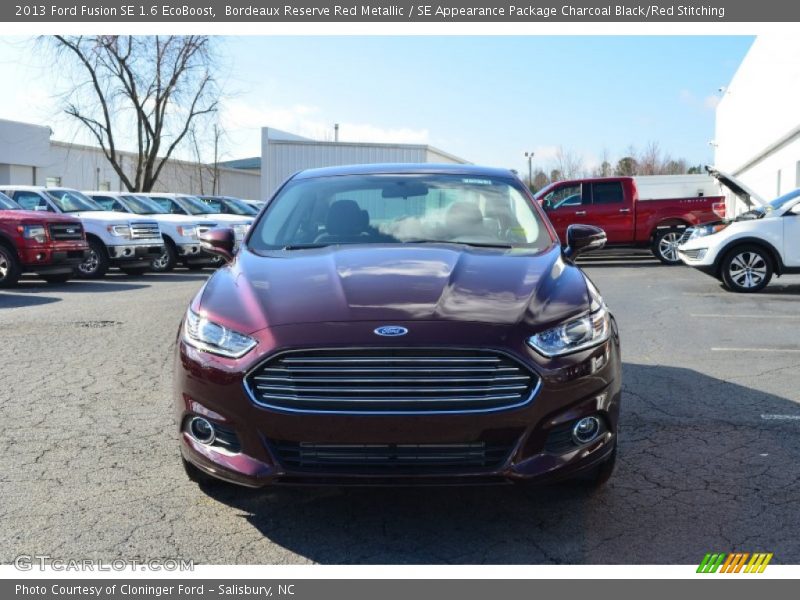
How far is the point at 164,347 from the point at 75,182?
128ft

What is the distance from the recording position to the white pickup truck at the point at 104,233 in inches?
653

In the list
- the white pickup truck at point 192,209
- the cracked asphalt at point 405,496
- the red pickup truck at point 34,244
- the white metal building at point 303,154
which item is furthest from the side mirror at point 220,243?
the white metal building at point 303,154

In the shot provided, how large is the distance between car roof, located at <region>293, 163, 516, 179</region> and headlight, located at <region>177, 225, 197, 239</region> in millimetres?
13568

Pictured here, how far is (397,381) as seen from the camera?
3.38 metres

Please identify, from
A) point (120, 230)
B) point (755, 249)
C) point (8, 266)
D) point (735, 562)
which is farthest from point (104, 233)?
point (735, 562)

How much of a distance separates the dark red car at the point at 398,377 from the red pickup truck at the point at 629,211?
16091 millimetres

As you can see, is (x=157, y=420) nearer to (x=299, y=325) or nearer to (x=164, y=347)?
(x=299, y=325)

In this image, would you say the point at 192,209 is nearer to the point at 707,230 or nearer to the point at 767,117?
the point at 707,230

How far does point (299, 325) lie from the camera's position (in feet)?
11.5

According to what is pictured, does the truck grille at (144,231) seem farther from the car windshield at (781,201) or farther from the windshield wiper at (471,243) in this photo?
the windshield wiper at (471,243)

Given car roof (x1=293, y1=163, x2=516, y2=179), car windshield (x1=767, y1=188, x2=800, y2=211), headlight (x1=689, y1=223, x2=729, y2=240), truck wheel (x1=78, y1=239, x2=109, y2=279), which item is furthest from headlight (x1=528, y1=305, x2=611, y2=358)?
truck wheel (x1=78, y1=239, x2=109, y2=279)

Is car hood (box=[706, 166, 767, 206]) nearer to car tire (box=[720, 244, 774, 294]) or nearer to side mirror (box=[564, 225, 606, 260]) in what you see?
car tire (box=[720, 244, 774, 294])

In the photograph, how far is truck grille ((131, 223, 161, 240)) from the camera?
1711 cm

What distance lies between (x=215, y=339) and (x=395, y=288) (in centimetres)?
82
